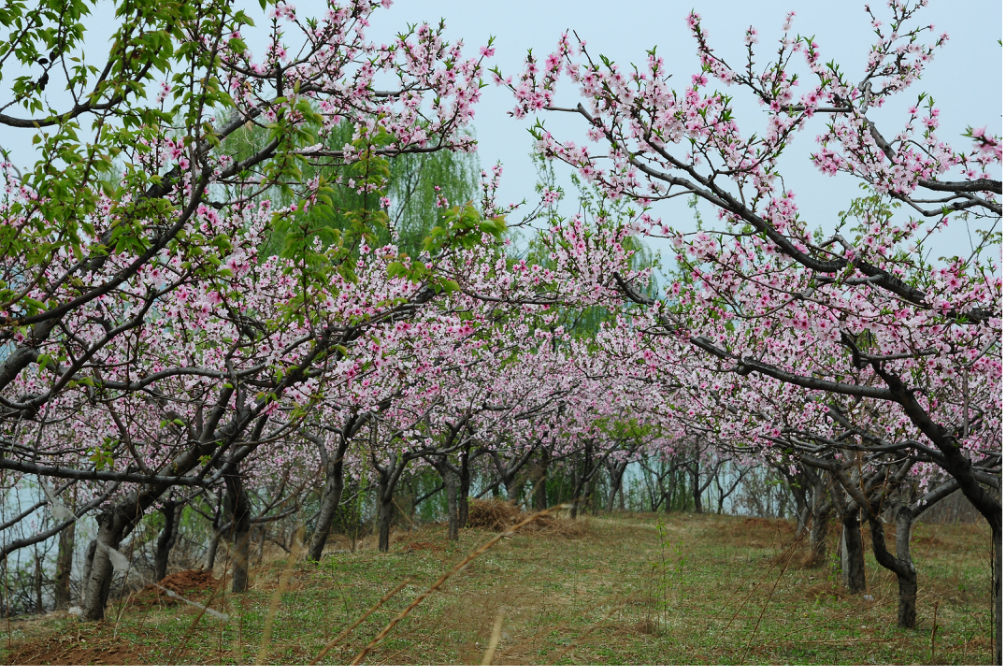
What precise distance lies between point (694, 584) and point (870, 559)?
186 inches

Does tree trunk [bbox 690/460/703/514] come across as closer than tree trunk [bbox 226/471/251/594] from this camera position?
No

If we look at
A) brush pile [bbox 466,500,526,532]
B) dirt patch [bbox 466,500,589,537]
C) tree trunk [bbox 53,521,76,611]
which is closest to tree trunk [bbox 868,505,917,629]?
dirt patch [bbox 466,500,589,537]

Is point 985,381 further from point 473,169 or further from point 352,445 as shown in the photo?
point 473,169

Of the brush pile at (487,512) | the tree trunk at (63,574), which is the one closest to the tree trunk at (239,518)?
the tree trunk at (63,574)

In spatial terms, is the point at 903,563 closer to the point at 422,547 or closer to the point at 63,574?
the point at 422,547

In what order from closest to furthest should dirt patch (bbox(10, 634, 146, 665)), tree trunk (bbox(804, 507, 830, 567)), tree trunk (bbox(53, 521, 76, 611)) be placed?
dirt patch (bbox(10, 634, 146, 665)) < tree trunk (bbox(804, 507, 830, 567)) < tree trunk (bbox(53, 521, 76, 611))

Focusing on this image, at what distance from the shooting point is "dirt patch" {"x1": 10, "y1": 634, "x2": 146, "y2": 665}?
567cm

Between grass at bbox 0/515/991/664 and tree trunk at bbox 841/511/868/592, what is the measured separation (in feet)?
0.60

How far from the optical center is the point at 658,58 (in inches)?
173

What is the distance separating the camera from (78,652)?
5961 millimetres

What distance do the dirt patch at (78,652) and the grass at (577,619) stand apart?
0.7 inches

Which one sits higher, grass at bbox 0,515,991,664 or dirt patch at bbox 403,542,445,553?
grass at bbox 0,515,991,664

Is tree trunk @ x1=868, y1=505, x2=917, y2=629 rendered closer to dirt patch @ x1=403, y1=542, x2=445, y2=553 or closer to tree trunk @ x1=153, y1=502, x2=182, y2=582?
dirt patch @ x1=403, y1=542, x2=445, y2=553

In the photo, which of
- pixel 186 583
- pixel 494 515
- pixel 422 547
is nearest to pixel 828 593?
pixel 422 547
